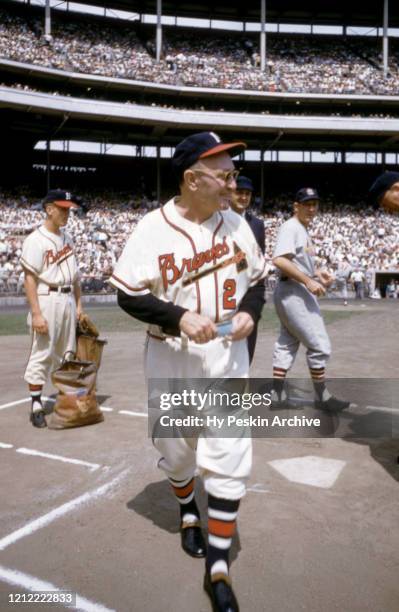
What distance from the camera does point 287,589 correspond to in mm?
2324

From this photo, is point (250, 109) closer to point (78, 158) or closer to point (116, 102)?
point (116, 102)

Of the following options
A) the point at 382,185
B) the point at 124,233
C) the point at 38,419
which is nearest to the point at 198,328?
the point at 382,185

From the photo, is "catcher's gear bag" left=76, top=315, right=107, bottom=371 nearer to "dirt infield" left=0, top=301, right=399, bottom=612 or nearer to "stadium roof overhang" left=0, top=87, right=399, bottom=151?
"dirt infield" left=0, top=301, right=399, bottom=612

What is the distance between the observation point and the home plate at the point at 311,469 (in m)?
3.48

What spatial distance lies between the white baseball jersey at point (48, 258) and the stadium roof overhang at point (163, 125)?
90.5 feet

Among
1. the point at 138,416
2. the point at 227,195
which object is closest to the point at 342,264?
the point at 138,416

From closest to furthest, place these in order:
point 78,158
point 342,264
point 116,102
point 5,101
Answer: point 342,264
point 5,101
point 116,102
point 78,158

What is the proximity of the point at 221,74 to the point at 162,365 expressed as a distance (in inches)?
1526

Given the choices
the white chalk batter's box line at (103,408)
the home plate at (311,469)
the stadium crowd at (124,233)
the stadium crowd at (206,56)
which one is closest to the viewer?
the home plate at (311,469)

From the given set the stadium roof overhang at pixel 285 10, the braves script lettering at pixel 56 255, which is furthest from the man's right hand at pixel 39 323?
the stadium roof overhang at pixel 285 10

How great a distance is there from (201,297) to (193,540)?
1235mm

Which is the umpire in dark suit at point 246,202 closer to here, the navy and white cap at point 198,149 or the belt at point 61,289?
the belt at point 61,289

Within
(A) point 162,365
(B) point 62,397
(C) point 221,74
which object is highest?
(C) point 221,74

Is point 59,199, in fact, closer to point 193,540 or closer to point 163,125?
point 193,540
